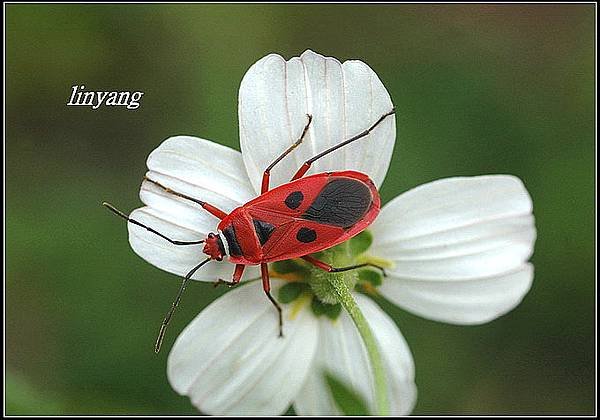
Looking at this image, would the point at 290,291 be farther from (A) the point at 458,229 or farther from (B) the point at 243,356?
(A) the point at 458,229

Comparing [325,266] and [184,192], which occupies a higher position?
[184,192]

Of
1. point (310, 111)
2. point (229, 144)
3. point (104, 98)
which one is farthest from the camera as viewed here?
point (229, 144)

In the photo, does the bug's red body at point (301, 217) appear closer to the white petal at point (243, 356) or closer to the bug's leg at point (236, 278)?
the bug's leg at point (236, 278)

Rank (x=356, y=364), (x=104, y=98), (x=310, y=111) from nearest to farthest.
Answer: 1. (x=310, y=111)
2. (x=356, y=364)
3. (x=104, y=98)

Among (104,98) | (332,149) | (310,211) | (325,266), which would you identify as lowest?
(325,266)

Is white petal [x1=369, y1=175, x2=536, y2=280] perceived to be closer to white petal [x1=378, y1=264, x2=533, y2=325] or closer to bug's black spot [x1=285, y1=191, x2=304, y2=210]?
white petal [x1=378, y1=264, x2=533, y2=325]

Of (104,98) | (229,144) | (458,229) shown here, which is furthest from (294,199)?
(229,144)

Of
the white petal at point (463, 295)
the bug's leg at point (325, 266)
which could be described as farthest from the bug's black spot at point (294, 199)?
the white petal at point (463, 295)

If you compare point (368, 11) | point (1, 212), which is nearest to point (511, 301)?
point (368, 11)
